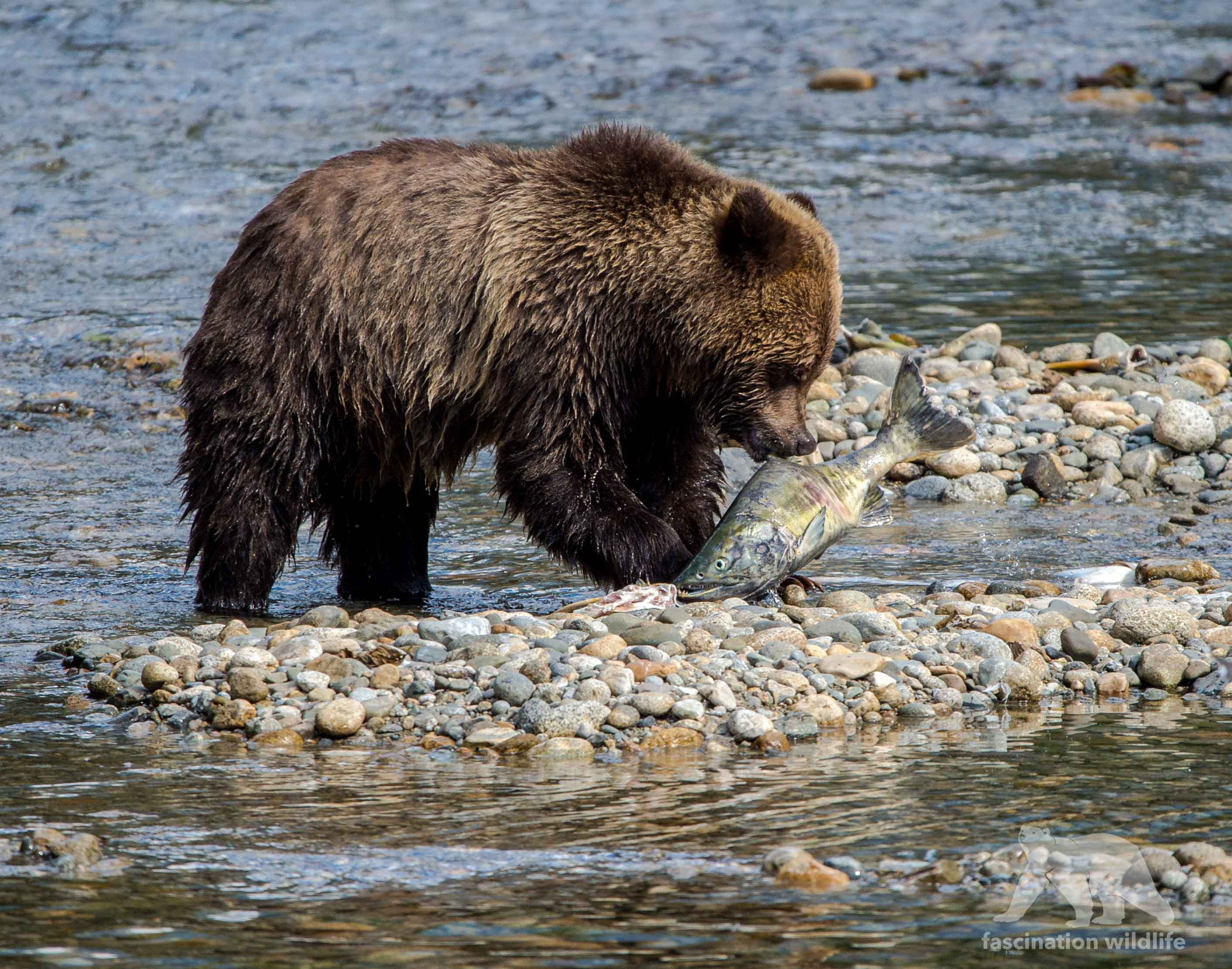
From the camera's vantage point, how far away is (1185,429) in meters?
8.81

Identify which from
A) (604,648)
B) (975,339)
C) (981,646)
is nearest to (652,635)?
(604,648)

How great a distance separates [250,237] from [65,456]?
140 inches

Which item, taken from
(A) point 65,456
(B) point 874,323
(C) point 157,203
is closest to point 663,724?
(A) point 65,456

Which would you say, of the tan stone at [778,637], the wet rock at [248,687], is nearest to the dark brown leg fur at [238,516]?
the wet rock at [248,687]

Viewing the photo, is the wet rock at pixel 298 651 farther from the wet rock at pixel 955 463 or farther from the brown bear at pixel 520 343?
the wet rock at pixel 955 463

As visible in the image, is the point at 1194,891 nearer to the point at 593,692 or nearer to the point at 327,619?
the point at 593,692

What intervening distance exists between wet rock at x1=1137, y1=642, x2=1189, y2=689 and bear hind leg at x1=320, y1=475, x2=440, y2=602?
2.82 metres

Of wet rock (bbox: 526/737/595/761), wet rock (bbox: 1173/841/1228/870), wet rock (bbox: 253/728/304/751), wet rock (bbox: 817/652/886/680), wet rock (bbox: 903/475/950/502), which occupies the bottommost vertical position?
wet rock (bbox: 903/475/950/502)

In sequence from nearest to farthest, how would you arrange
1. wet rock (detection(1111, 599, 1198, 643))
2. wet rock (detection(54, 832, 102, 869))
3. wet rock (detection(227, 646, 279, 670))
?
1. wet rock (detection(54, 832, 102, 869))
2. wet rock (detection(227, 646, 279, 670))
3. wet rock (detection(1111, 599, 1198, 643))

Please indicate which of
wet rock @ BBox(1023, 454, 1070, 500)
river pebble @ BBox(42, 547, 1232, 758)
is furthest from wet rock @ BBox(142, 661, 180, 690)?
wet rock @ BBox(1023, 454, 1070, 500)

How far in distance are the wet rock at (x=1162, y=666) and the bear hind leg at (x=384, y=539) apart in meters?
2.82

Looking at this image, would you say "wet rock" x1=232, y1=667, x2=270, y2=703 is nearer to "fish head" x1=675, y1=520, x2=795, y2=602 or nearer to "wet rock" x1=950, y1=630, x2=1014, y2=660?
"fish head" x1=675, y1=520, x2=795, y2=602

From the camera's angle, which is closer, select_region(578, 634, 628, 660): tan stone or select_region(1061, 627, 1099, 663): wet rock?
select_region(578, 634, 628, 660): tan stone

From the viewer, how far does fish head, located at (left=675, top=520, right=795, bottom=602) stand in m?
6.07
